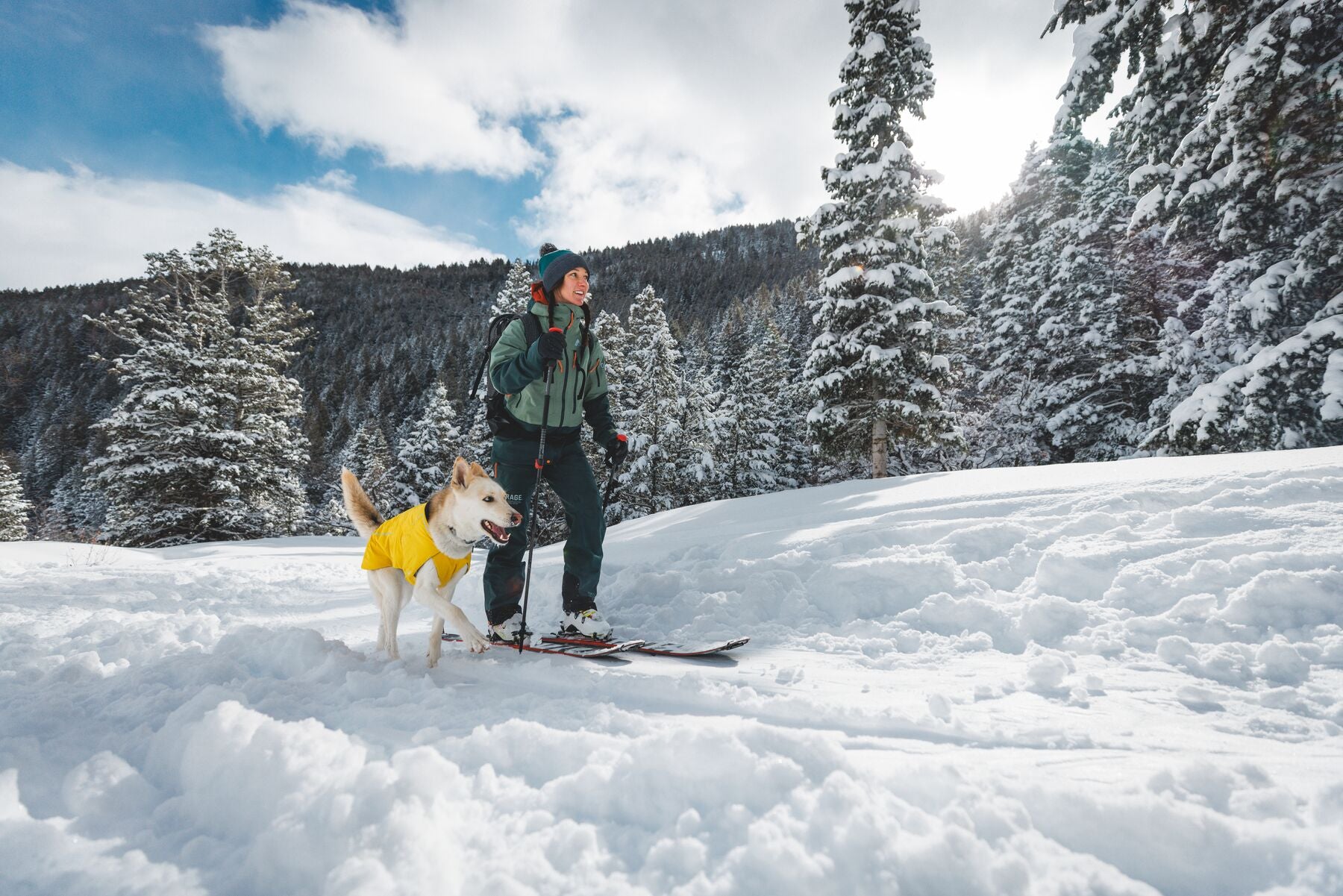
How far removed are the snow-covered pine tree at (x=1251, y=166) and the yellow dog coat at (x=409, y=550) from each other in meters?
10.00

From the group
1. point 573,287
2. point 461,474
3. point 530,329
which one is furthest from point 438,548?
point 573,287

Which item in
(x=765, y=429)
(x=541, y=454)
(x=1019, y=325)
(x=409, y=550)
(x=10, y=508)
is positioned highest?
(x=1019, y=325)

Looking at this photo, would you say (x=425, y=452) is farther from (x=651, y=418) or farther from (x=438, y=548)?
(x=438, y=548)

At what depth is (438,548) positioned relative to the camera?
3.36m

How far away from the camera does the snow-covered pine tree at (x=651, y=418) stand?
75.4ft

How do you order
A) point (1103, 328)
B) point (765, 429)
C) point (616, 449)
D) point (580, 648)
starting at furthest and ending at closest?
point (765, 429) → point (1103, 328) → point (616, 449) → point (580, 648)

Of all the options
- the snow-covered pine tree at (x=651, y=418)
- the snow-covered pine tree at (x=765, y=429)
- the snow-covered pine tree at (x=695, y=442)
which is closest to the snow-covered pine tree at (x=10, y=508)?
the snow-covered pine tree at (x=651, y=418)

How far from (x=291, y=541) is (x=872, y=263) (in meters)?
15.4

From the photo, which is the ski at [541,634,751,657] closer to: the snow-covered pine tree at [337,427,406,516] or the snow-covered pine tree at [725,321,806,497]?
the snow-covered pine tree at [725,321,806,497]

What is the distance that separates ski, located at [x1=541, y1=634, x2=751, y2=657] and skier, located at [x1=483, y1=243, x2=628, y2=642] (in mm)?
169

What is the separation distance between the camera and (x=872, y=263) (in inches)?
553

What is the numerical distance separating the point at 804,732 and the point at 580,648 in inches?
79.2

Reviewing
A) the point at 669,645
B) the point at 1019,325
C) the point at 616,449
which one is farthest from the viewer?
the point at 1019,325

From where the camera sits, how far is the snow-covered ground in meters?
1.42
